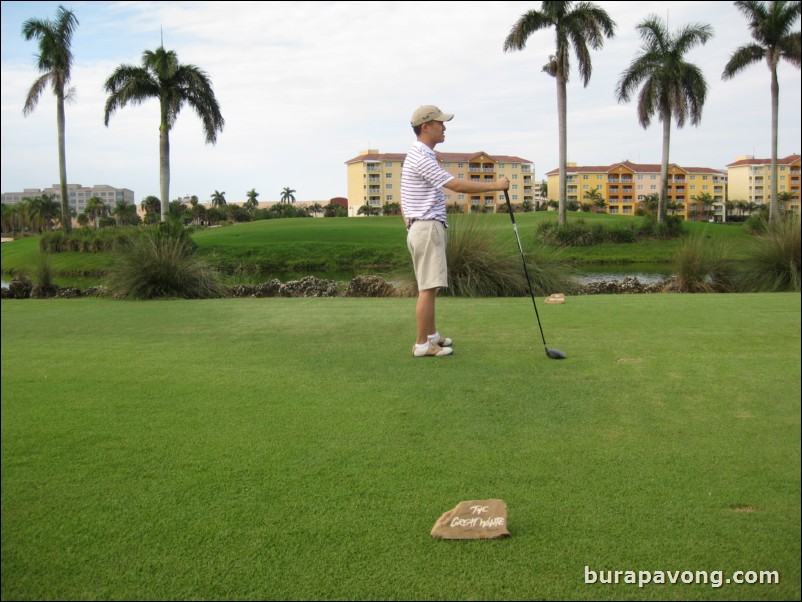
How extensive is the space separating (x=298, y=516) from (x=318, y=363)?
2448mm

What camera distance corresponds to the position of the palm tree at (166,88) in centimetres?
2941

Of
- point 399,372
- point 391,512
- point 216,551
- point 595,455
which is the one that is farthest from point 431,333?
point 216,551

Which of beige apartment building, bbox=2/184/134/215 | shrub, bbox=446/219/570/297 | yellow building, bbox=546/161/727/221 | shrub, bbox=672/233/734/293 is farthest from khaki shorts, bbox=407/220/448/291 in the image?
yellow building, bbox=546/161/727/221

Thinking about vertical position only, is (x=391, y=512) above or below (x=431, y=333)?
below

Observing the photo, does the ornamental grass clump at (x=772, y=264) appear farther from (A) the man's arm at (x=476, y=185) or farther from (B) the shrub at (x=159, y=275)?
(B) the shrub at (x=159, y=275)

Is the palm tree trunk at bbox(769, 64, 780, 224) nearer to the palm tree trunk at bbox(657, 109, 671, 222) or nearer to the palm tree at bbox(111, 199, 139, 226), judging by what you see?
the palm tree trunk at bbox(657, 109, 671, 222)

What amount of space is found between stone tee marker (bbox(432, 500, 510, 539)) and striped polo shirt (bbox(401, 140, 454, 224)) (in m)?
3.04

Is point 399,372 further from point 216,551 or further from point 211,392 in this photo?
point 216,551

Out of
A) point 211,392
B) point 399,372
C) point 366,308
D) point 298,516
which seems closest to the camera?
point 298,516

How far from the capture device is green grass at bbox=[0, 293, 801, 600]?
6.86 feet

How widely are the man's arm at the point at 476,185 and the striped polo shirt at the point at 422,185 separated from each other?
47 mm

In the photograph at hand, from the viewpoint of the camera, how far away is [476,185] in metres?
4.89

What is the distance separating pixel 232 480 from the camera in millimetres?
2748

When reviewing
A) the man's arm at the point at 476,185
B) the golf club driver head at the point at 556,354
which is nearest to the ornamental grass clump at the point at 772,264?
the golf club driver head at the point at 556,354
